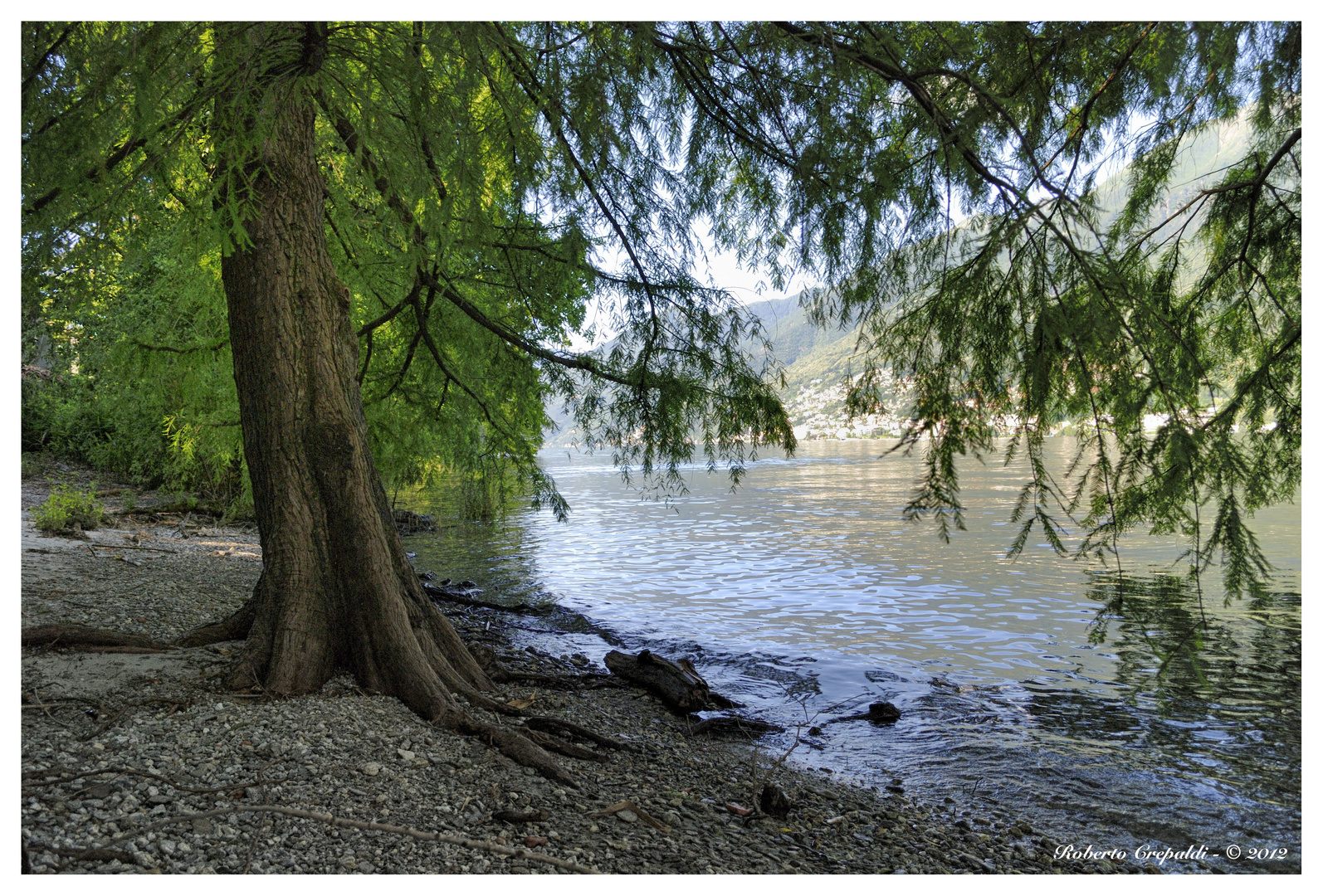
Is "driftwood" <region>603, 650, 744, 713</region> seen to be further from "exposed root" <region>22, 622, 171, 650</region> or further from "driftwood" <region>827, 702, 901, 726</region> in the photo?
"exposed root" <region>22, 622, 171, 650</region>

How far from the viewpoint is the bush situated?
31.4 feet

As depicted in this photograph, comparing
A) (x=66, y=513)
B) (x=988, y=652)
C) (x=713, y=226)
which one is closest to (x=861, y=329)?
(x=713, y=226)

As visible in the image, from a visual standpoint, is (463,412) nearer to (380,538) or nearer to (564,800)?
(380,538)

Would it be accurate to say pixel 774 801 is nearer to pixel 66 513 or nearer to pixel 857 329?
pixel 857 329

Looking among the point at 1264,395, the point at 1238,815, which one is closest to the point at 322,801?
the point at 1264,395

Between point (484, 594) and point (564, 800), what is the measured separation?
315 inches

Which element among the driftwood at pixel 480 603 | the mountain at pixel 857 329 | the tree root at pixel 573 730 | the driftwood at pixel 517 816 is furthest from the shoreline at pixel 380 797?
the driftwood at pixel 480 603

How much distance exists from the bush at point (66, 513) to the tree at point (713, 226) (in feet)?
23.5

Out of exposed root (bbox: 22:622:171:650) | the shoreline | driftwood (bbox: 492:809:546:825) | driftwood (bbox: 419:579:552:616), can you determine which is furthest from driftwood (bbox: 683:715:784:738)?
driftwood (bbox: 419:579:552:616)

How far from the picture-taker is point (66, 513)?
33.0 feet

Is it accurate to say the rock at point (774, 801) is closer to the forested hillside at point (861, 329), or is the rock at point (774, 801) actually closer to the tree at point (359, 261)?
the tree at point (359, 261)

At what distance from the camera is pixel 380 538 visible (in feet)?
13.7

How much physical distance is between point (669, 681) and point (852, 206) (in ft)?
12.4

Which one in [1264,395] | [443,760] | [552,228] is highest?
[552,228]
